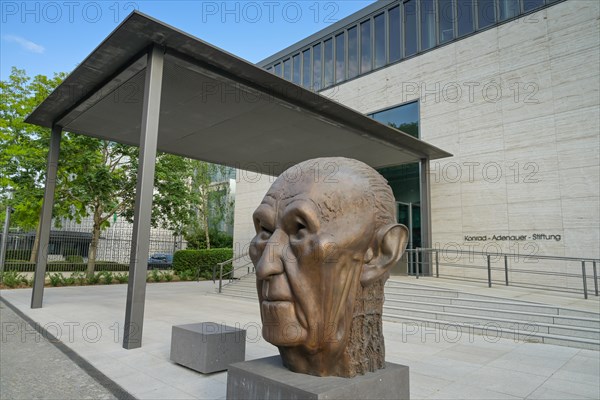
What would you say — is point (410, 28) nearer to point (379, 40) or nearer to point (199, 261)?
point (379, 40)

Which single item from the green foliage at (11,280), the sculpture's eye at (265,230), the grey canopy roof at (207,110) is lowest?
the green foliage at (11,280)

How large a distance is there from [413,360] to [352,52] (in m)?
16.4

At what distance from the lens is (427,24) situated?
16438 mm

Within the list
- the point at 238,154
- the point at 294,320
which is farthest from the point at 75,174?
the point at 294,320

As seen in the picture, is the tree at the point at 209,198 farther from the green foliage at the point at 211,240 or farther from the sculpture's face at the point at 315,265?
the sculpture's face at the point at 315,265

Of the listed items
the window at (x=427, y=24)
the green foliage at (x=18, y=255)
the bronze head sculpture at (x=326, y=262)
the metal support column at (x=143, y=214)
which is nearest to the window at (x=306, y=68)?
the window at (x=427, y=24)

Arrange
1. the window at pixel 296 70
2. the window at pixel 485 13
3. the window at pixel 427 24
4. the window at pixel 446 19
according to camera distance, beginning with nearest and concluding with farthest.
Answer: the window at pixel 485 13, the window at pixel 446 19, the window at pixel 427 24, the window at pixel 296 70

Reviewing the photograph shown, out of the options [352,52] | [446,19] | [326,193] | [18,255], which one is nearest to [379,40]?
[352,52]

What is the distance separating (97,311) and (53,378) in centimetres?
507

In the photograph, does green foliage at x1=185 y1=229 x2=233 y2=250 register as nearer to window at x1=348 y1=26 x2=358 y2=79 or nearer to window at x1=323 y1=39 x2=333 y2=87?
window at x1=323 y1=39 x2=333 y2=87

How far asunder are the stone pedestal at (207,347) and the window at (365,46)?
52.1 ft

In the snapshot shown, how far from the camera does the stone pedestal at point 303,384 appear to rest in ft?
8.28

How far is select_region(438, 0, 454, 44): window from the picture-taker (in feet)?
51.7

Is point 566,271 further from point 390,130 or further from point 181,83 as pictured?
point 181,83
